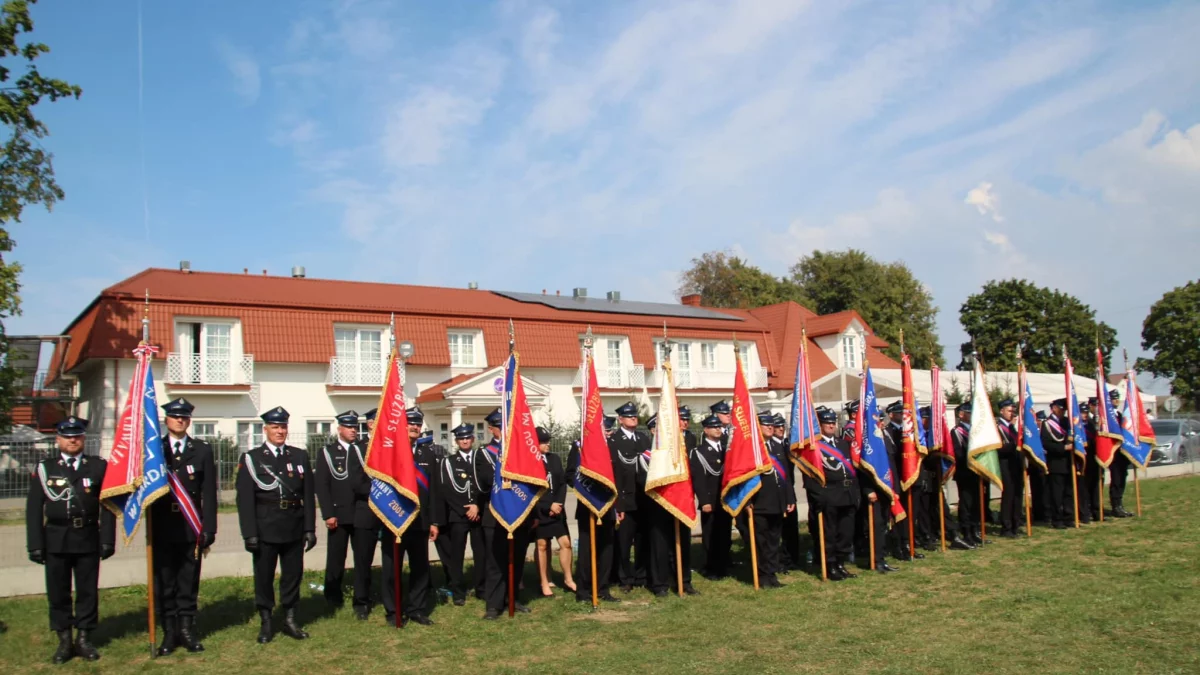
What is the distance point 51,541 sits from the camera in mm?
7688

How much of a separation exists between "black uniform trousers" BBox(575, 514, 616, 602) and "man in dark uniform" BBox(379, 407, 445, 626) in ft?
5.23

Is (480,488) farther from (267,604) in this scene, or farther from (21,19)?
(21,19)

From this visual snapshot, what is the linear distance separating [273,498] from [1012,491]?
1050cm

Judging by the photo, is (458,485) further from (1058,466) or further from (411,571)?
(1058,466)

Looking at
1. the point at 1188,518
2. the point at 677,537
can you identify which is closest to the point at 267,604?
the point at 677,537

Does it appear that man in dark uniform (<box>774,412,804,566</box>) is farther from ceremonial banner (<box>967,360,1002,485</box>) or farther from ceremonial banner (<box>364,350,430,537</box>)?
ceremonial banner (<box>364,350,430,537</box>)

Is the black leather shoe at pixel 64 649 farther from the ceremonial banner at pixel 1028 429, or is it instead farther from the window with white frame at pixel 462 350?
the window with white frame at pixel 462 350

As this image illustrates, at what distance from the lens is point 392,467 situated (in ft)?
29.8

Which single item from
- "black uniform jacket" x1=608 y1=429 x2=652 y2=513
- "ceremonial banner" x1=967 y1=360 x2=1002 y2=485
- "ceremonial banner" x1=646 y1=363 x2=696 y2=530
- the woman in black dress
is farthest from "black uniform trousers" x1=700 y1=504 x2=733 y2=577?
"ceremonial banner" x1=967 y1=360 x2=1002 y2=485

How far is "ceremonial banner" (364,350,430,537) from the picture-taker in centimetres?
902

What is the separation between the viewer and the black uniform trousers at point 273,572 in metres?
8.27

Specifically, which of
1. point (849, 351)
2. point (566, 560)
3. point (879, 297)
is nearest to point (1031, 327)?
point (879, 297)

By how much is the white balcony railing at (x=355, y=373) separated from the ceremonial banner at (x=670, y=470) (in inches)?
848

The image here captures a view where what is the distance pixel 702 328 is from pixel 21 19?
26.1 metres
